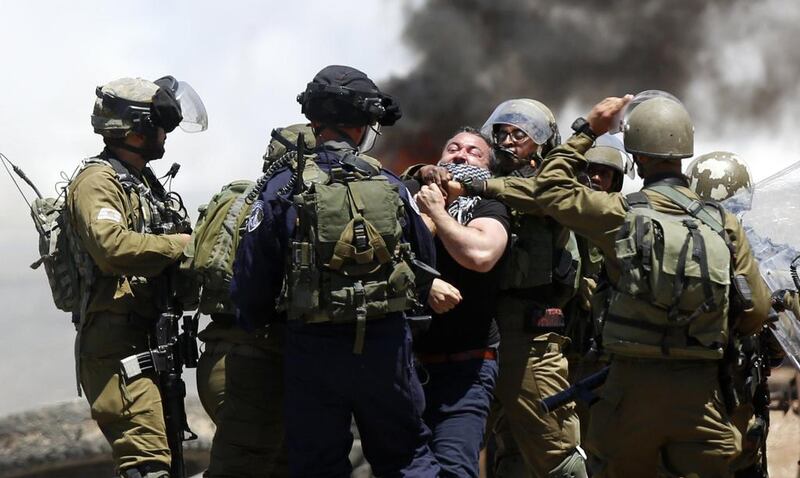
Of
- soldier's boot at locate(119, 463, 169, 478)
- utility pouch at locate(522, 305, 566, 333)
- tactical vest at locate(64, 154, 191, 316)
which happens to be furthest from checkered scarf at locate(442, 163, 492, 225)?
soldier's boot at locate(119, 463, 169, 478)

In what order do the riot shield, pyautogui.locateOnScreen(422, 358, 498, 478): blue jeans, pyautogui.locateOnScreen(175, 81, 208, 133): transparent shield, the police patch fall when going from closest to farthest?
the police patch, pyautogui.locateOnScreen(422, 358, 498, 478): blue jeans, the riot shield, pyautogui.locateOnScreen(175, 81, 208, 133): transparent shield

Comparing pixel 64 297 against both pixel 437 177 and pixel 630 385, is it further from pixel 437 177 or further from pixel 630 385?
pixel 630 385

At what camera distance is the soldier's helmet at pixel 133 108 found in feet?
21.0

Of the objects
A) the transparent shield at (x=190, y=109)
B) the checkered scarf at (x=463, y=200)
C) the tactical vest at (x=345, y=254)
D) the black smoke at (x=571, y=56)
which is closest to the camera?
the tactical vest at (x=345, y=254)

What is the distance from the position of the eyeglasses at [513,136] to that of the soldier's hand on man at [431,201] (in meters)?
1.01

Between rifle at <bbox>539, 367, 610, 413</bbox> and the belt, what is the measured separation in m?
0.31

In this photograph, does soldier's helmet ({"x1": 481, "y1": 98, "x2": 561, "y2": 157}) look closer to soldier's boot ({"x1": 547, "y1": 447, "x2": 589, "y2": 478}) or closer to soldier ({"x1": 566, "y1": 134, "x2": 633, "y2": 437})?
soldier ({"x1": 566, "y1": 134, "x2": 633, "y2": 437})

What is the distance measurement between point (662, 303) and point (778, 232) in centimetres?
148

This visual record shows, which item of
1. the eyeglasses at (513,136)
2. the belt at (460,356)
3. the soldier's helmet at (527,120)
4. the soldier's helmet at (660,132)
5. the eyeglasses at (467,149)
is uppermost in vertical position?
the soldier's helmet at (527,120)

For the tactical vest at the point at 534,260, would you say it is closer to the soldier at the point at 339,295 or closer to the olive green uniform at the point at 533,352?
the olive green uniform at the point at 533,352

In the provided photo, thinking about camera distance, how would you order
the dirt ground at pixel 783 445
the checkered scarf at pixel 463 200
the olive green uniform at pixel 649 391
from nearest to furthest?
the olive green uniform at pixel 649 391 → the checkered scarf at pixel 463 200 → the dirt ground at pixel 783 445

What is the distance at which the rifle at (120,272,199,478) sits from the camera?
20.1ft

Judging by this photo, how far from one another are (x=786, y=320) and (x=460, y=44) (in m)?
10.8

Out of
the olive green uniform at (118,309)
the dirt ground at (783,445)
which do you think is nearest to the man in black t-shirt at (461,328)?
the olive green uniform at (118,309)
